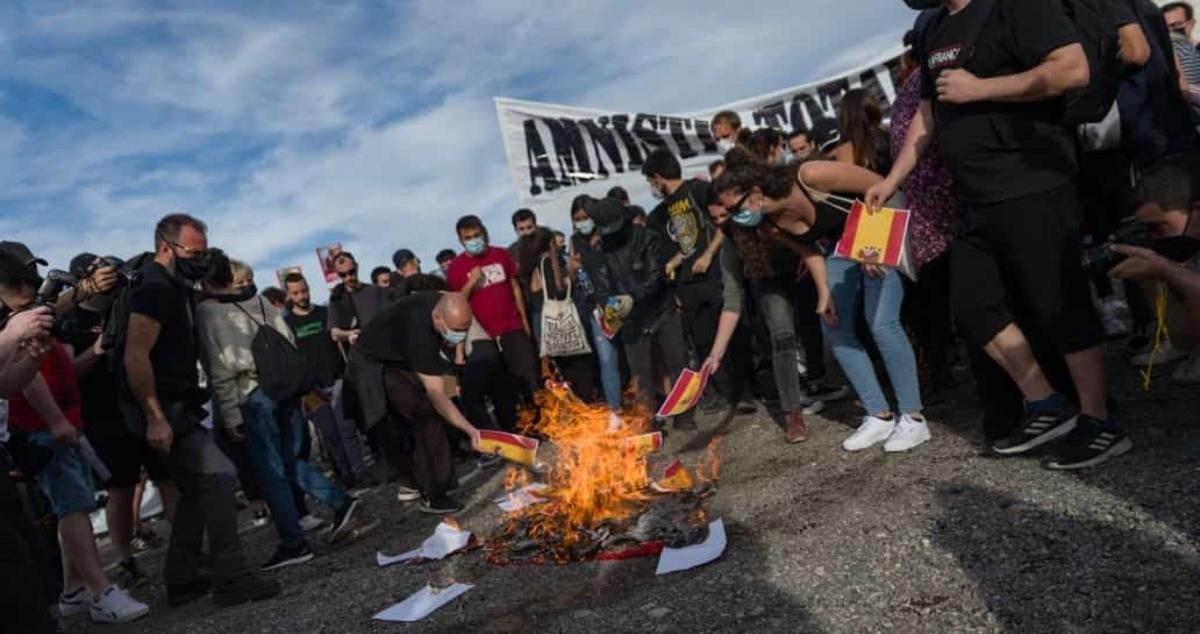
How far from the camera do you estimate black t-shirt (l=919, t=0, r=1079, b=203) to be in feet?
12.9

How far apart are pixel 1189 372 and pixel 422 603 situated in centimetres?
473

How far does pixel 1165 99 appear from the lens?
16.1 feet

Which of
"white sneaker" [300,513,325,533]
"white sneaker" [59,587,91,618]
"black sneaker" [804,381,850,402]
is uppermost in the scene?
"white sneaker" [59,587,91,618]

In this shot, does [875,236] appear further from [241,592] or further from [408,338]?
[241,592]

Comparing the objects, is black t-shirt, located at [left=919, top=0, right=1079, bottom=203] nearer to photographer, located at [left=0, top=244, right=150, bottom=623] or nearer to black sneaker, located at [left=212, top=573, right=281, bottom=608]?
black sneaker, located at [left=212, top=573, right=281, bottom=608]

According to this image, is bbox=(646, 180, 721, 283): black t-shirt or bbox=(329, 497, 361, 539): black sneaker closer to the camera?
bbox=(329, 497, 361, 539): black sneaker

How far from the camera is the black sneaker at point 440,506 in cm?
656

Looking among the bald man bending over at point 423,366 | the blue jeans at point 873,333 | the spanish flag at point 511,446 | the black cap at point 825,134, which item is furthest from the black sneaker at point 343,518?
the black cap at point 825,134

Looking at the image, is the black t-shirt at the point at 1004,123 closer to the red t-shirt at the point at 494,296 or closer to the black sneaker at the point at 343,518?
the black sneaker at the point at 343,518

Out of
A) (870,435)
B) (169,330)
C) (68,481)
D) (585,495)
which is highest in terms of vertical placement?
(169,330)

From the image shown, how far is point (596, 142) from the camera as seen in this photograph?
11.7 metres

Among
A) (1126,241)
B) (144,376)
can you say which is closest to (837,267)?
(1126,241)

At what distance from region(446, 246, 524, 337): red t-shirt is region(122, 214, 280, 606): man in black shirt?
3572 mm

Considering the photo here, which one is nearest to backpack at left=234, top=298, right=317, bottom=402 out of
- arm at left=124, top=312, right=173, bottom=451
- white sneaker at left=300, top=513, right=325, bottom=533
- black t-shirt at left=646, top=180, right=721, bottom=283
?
arm at left=124, top=312, right=173, bottom=451
